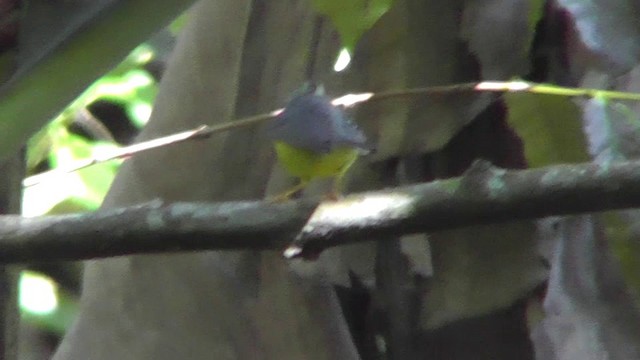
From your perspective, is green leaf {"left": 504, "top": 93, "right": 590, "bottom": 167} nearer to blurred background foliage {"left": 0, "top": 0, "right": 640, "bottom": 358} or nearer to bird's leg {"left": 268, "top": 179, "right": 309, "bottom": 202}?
blurred background foliage {"left": 0, "top": 0, "right": 640, "bottom": 358}

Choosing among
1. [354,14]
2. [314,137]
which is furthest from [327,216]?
[354,14]

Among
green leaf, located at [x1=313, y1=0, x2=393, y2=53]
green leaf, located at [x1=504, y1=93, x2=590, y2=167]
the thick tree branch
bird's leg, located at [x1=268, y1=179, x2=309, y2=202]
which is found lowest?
the thick tree branch

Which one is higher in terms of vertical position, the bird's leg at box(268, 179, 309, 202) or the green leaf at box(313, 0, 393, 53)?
the green leaf at box(313, 0, 393, 53)

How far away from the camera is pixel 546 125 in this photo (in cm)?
51

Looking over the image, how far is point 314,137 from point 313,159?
0.08ft

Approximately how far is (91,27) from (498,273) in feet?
1.01

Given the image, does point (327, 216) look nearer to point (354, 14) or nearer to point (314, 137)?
point (314, 137)

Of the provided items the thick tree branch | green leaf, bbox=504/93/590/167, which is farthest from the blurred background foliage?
the thick tree branch

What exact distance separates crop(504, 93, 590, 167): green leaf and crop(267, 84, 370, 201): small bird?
0.12 m

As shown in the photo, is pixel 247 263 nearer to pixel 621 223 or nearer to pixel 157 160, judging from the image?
pixel 157 160

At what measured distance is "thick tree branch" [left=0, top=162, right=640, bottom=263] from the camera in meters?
0.34

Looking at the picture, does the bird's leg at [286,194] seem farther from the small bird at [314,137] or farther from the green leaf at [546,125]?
the green leaf at [546,125]

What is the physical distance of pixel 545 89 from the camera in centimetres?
45

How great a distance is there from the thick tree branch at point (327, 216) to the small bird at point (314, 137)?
0.11 ft
